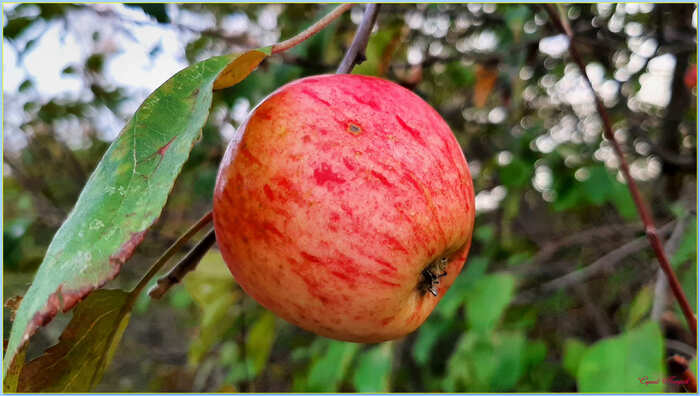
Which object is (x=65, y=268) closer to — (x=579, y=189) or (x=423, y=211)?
(x=423, y=211)

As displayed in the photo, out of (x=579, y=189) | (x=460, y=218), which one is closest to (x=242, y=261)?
(x=460, y=218)

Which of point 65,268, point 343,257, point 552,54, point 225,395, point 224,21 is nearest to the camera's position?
point 65,268

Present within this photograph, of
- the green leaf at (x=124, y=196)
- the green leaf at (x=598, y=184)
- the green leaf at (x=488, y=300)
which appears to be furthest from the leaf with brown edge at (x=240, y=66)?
the green leaf at (x=598, y=184)

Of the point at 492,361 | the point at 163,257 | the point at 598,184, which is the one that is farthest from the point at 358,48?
the point at 598,184

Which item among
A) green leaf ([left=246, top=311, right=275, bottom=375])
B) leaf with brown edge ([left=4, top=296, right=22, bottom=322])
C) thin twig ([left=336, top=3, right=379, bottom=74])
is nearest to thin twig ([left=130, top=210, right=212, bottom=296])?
leaf with brown edge ([left=4, top=296, right=22, bottom=322])

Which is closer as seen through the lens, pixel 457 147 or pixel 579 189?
pixel 457 147

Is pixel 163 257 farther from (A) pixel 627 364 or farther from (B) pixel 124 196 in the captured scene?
(A) pixel 627 364
